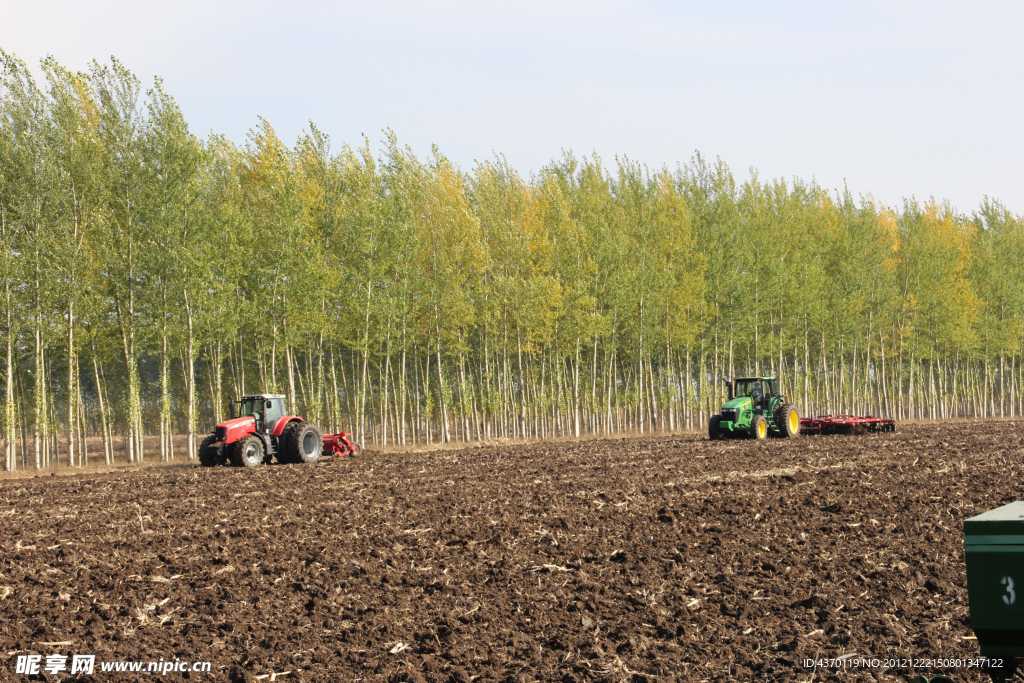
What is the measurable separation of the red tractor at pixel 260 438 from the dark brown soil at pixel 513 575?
4.78m

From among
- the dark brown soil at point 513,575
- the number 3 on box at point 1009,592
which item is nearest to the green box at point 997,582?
the number 3 on box at point 1009,592

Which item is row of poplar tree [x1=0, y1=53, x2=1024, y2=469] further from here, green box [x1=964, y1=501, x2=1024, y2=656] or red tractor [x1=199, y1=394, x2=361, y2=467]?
green box [x1=964, y1=501, x2=1024, y2=656]

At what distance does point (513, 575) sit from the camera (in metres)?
8.45

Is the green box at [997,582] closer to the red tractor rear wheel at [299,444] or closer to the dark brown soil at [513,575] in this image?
the dark brown soil at [513,575]

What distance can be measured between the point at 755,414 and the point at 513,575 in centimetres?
1780

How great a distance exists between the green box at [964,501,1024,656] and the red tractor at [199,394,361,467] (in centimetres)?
1935

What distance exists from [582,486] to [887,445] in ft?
36.0

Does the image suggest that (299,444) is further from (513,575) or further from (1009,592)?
(1009,592)

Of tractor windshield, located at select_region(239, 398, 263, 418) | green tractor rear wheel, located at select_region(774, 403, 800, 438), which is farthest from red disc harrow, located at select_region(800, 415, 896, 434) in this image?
tractor windshield, located at select_region(239, 398, 263, 418)

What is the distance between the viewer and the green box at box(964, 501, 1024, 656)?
2822 mm

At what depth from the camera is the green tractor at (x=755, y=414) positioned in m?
24.3

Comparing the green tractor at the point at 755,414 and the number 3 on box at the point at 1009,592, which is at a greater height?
the number 3 on box at the point at 1009,592

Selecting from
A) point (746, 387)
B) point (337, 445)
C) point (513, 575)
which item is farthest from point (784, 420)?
point (513, 575)

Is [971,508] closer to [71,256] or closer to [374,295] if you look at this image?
[374,295]
